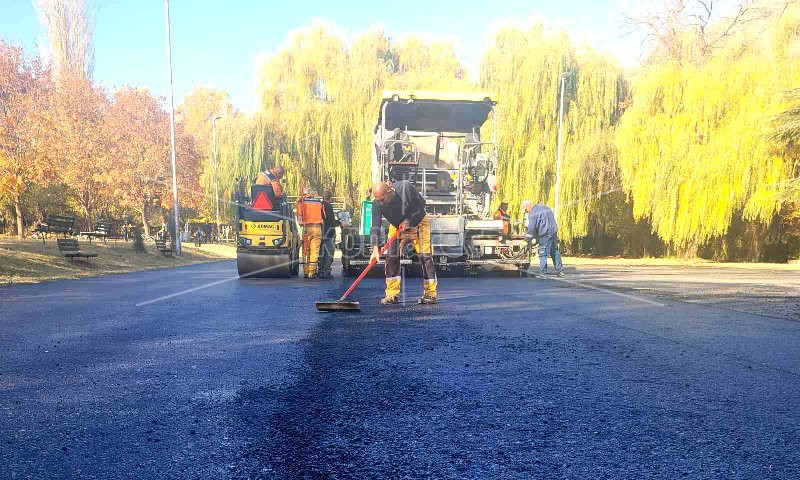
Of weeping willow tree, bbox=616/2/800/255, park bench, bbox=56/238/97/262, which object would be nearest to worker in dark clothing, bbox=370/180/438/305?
park bench, bbox=56/238/97/262

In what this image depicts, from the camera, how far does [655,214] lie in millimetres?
20250

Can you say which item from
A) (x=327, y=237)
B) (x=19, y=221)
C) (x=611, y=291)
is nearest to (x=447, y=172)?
(x=327, y=237)

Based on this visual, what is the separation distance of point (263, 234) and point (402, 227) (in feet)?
15.0

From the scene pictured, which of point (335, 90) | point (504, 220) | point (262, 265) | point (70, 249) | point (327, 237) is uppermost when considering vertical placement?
point (335, 90)

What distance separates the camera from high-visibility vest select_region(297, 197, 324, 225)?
453 inches

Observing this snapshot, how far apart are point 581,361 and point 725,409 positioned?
4.07 ft

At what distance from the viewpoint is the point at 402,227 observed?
8023 mm

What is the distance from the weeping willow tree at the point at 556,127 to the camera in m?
22.2

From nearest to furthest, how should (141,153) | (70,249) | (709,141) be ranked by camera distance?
(70,249), (709,141), (141,153)

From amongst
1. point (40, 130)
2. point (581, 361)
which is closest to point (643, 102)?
point (581, 361)

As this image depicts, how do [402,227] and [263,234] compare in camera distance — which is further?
[263,234]

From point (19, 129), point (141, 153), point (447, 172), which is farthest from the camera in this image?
point (141, 153)

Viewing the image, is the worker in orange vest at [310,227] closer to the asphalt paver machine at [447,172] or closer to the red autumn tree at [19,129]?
the asphalt paver machine at [447,172]

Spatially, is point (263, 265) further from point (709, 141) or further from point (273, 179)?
point (709, 141)
